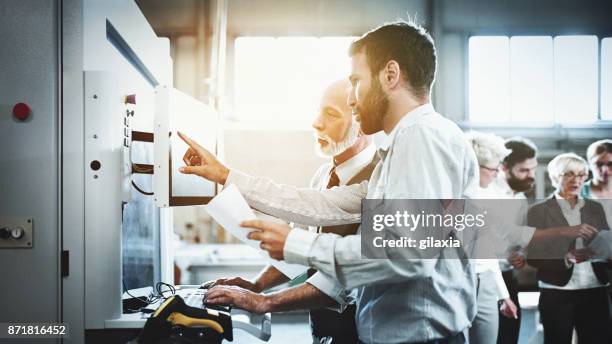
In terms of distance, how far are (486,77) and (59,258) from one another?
14.8ft

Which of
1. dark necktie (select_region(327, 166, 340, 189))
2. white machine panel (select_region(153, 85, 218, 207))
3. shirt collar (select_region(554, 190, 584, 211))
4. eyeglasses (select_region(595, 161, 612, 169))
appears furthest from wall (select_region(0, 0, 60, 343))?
eyeglasses (select_region(595, 161, 612, 169))

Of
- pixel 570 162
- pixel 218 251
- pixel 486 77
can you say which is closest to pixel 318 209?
pixel 570 162

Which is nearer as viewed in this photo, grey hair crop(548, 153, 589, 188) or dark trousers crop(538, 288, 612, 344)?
dark trousers crop(538, 288, 612, 344)

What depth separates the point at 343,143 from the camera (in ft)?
6.38

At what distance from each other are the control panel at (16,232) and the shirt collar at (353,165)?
102 cm

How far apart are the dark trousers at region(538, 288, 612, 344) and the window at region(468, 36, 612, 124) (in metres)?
2.78

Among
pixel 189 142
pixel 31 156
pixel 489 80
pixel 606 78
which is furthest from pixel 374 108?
pixel 489 80

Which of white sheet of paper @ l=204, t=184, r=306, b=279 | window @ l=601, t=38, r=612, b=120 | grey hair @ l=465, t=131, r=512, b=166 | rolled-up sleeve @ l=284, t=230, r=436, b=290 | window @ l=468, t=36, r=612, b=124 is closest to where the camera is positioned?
rolled-up sleeve @ l=284, t=230, r=436, b=290

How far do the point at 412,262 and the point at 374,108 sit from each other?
45cm

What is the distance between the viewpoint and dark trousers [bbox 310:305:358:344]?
1.59 m

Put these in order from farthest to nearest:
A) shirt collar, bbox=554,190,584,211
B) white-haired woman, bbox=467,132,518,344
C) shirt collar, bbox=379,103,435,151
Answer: shirt collar, bbox=554,190,584,211
white-haired woman, bbox=467,132,518,344
shirt collar, bbox=379,103,435,151

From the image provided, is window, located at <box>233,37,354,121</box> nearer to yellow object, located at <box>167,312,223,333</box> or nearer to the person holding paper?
the person holding paper

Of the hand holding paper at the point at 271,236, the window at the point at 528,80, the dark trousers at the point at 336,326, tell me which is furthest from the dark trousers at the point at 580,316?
the window at the point at 528,80

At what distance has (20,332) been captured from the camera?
4.03 feet
